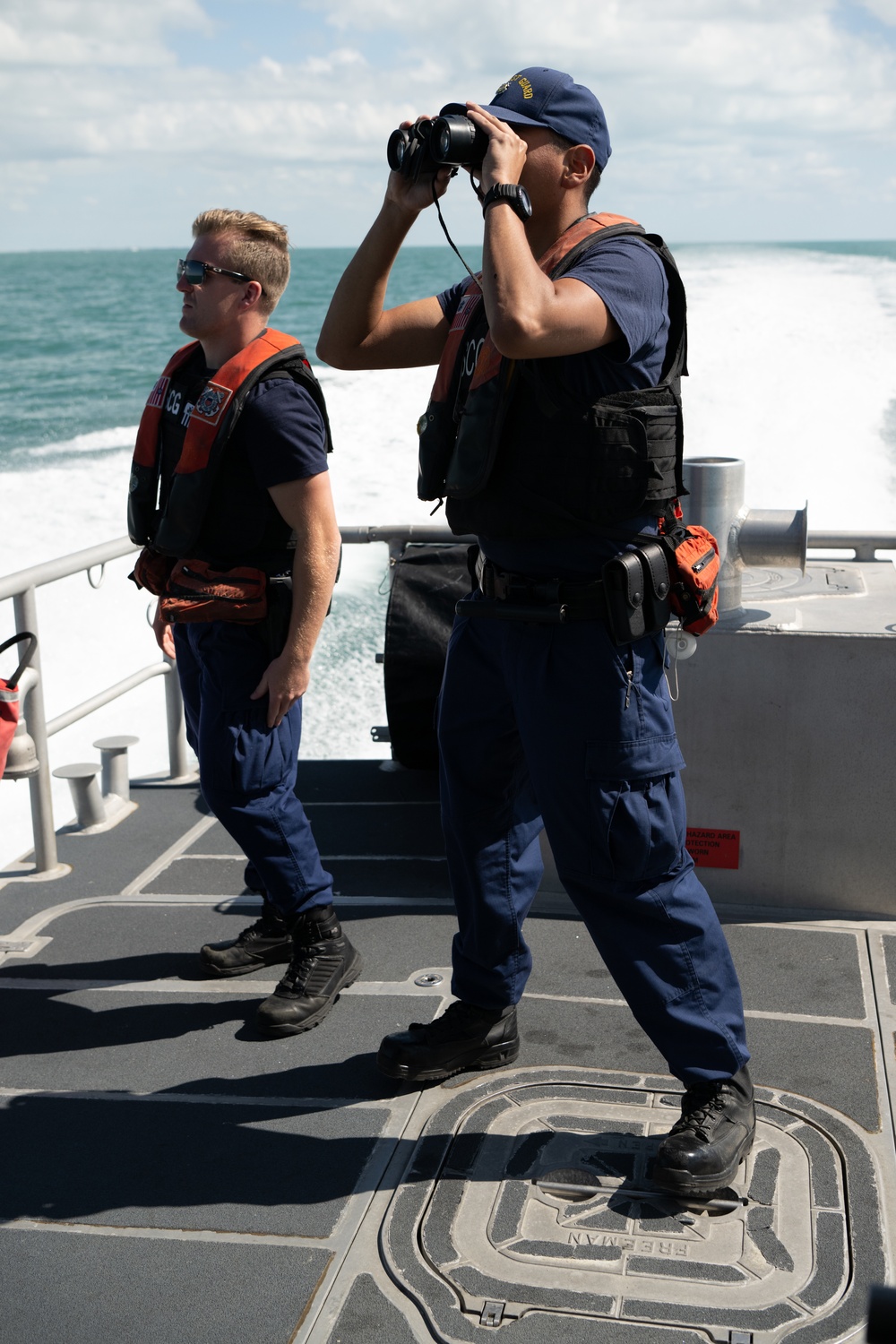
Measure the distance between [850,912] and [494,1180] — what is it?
1.49 meters

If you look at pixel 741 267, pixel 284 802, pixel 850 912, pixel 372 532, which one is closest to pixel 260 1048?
pixel 284 802

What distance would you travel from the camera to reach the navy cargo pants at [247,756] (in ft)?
9.47

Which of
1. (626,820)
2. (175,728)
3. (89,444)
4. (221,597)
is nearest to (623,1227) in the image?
(626,820)

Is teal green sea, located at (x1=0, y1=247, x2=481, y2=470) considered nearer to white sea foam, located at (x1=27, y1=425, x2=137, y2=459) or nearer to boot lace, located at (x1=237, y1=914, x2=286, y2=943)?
white sea foam, located at (x1=27, y1=425, x2=137, y2=459)

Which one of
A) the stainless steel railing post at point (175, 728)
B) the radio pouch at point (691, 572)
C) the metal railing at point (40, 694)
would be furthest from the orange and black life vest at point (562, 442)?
the stainless steel railing post at point (175, 728)

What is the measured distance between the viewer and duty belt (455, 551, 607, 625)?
2209mm

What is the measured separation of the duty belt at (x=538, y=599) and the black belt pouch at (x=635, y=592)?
0.03 m

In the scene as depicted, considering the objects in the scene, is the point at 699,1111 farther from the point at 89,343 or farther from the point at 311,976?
the point at 89,343

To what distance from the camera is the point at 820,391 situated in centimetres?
1766

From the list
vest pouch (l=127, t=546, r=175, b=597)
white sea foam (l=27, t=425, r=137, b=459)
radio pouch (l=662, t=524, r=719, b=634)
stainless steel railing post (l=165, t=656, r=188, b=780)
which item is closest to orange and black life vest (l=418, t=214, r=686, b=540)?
radio pouch (l=662, t=524, r=719, b=634)

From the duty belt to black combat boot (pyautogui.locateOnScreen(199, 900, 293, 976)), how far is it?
1.20 metres

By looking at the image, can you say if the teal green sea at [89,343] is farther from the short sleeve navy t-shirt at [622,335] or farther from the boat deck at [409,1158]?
the short sleeve navy t-shirt at [622,335]

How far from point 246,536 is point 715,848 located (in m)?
1.51

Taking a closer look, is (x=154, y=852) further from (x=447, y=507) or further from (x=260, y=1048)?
(x=447, y=507)
